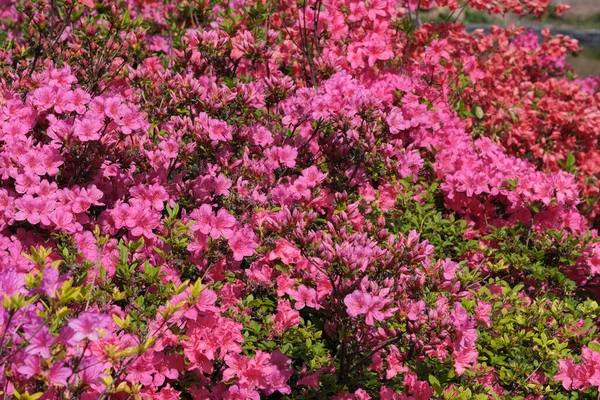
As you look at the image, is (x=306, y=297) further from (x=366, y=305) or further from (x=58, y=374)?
(x=58, y=374)

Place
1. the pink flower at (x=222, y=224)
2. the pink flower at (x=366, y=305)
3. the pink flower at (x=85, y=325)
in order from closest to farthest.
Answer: the pink flower at (x=85, y=325) → the pink flower at (x=366, y=305) → the pink flower at (x=222, y=224)

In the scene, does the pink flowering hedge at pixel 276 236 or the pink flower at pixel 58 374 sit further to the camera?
the pink flowering hedge at pixel 276 236

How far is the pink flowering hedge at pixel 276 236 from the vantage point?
2098 millimetres

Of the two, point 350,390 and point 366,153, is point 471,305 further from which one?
point 366,153

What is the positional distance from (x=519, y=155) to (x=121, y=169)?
281 centimetres

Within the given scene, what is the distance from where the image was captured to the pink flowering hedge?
210 cm

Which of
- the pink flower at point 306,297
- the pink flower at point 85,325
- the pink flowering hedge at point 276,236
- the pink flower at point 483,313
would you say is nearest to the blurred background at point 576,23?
the pink flowering hedge at point 276,236

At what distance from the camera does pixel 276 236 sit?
270 centimetres

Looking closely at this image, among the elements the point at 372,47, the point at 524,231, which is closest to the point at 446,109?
the point at 372,47

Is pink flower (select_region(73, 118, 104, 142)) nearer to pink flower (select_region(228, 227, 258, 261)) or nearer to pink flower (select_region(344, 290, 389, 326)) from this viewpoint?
pink flower (select_region(228, 227, 258, 261))

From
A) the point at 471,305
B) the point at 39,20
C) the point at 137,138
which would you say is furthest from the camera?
the point at 39,20

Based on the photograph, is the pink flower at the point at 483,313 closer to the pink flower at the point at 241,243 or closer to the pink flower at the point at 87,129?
the pink flower at the point at 241,243

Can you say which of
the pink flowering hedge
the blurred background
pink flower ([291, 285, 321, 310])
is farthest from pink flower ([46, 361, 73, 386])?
the blurred background

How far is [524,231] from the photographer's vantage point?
3.31 metres
